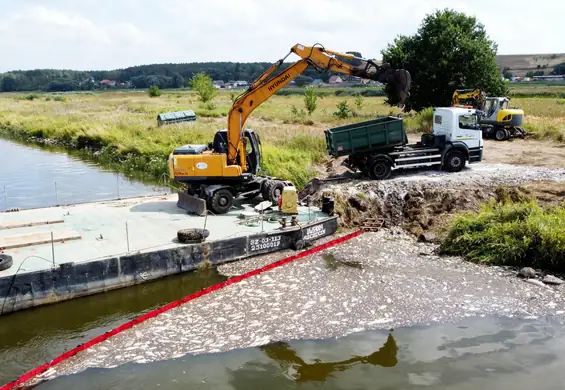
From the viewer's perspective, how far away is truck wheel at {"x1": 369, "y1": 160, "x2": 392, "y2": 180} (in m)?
19.9

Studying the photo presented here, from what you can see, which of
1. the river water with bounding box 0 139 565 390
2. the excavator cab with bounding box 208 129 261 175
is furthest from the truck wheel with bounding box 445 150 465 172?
the river water with bounding box 0 139 565 390

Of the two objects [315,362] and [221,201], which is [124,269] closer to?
[221,201]

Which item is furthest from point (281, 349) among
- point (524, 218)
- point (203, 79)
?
point (203, 79)

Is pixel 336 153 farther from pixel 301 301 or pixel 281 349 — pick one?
pixel 281 349

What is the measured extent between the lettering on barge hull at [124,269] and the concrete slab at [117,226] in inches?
9.3

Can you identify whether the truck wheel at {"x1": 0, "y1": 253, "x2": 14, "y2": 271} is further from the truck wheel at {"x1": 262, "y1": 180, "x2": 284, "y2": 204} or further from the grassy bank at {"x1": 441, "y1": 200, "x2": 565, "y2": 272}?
the grassy bank at {"x1": 441, "y1": 200, "x2": 565, "y2": 272}

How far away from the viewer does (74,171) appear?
29.5 m

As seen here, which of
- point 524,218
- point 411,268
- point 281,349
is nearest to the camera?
point 281,349

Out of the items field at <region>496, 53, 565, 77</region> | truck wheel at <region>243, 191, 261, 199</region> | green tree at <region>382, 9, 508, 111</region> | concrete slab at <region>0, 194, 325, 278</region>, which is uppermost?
field at <region>496, 53, 565, 77</region>

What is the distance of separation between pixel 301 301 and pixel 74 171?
70.4 ft

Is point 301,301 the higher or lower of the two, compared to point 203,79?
lower

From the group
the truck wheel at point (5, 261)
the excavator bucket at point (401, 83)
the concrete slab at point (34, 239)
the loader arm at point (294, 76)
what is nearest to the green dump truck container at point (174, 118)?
the loader arm at point (294, 76)

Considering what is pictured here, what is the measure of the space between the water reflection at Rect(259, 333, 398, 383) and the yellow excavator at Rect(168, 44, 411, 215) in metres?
7.31

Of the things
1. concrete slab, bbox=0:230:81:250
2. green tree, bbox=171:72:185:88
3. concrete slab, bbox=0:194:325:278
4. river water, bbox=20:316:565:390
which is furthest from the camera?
green tree, bbox=171:72:185:88
